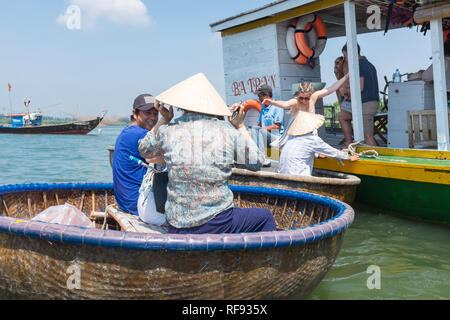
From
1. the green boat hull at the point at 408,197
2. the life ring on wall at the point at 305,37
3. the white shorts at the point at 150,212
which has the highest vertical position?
the life ring on wall at the point at 305,37

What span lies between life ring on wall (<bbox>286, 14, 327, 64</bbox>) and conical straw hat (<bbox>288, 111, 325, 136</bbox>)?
2.60 m

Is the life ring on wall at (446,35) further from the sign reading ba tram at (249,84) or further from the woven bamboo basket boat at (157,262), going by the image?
the woven bamboo basket boat at (157,262)

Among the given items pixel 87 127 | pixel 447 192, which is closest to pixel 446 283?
pixel 447 192

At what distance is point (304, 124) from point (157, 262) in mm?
3207

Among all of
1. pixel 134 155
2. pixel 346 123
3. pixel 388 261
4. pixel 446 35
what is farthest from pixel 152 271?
pixel 446 35

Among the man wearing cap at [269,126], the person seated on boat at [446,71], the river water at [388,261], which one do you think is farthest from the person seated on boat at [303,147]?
the person seated on boat at [446,71]

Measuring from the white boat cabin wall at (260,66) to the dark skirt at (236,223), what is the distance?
4840mm

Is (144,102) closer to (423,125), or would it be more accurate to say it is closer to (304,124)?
(304,124)

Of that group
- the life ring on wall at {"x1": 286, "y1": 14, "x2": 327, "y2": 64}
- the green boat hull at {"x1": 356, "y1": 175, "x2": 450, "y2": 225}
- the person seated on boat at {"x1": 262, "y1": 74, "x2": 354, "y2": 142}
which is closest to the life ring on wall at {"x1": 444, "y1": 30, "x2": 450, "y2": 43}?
the life ring on wall at {"x1": 286, "y1": 14, "x2": 327, "y2": 64}

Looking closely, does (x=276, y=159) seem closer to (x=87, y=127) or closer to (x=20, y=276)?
(x=20, y=276)

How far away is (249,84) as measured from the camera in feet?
27.0

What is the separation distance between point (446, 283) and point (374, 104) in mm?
3578

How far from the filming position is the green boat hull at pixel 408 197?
514cm
